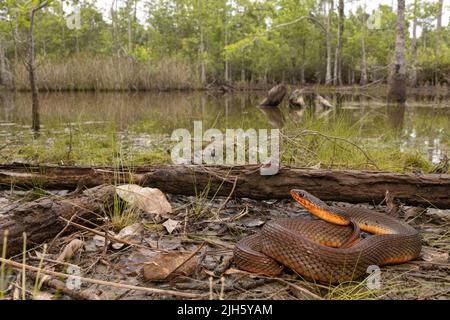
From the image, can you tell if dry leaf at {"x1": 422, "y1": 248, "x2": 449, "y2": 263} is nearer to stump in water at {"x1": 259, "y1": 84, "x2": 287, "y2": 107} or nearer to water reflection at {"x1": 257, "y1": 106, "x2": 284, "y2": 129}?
water reflection at {"x1": 257, "y1": 106, "x2": 284, "y2": 129}

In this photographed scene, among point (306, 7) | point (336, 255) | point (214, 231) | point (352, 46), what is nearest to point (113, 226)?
point (214, 231)

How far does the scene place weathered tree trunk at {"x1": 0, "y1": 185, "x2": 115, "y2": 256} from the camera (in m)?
2.47

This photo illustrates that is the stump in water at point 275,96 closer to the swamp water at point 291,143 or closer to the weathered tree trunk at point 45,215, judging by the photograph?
the swamp water at point 291,143

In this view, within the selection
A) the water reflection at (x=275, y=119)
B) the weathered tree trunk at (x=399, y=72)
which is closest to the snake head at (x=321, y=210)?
the water reflection at (x=275, y=119)

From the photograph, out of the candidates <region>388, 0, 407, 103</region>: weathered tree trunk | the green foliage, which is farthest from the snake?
the green foliage

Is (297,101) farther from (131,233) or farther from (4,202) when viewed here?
(131,233)

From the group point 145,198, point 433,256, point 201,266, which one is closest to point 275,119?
point 145,198

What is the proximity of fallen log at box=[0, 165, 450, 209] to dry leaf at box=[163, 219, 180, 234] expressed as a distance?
0.53m

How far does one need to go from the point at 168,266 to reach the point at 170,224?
0.92 metres

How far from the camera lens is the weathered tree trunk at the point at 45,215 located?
247cm

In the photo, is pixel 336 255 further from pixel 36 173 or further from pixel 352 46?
pixel 352 46

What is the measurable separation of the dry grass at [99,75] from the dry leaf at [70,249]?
81.7 feet

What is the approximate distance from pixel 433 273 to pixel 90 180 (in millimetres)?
2990
